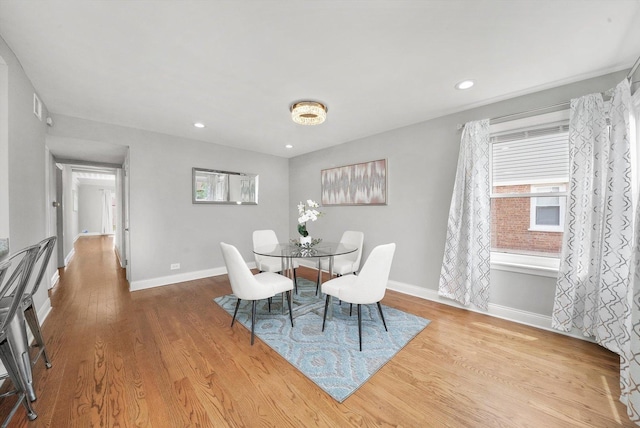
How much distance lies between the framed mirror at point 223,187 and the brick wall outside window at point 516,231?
3.97 meters

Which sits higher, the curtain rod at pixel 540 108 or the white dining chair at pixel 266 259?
the curtain rod at pixel 540 108

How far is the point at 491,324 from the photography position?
8.32ft

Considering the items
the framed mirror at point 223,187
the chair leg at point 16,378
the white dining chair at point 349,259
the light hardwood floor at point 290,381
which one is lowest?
the light hardwood floor at point 290,381

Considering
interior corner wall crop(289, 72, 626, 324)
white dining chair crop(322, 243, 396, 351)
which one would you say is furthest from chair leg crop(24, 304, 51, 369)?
interior corner wall crop(289, 72, 626, 324)

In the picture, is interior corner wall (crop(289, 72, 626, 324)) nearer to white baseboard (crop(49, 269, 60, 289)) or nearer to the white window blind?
the white window blind

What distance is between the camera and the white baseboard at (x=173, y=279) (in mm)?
3582

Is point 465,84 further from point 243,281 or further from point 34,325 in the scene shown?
point 34,325

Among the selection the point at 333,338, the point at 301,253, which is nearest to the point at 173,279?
the point at 301,253

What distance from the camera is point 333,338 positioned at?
2.25 m

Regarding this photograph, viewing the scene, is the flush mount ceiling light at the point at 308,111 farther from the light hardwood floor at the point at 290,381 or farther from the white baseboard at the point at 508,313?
the white baseboard at the point at 508,313

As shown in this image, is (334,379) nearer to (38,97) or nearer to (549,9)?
(549,9)

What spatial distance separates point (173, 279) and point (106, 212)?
9495mm

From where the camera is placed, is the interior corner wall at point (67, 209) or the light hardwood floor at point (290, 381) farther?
the interior corner wall at point (67, 209)

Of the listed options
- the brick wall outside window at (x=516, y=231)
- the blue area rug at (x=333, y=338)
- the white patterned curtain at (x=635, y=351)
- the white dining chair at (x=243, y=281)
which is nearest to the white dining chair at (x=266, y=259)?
the blue area rug at (x=333, y=338)
